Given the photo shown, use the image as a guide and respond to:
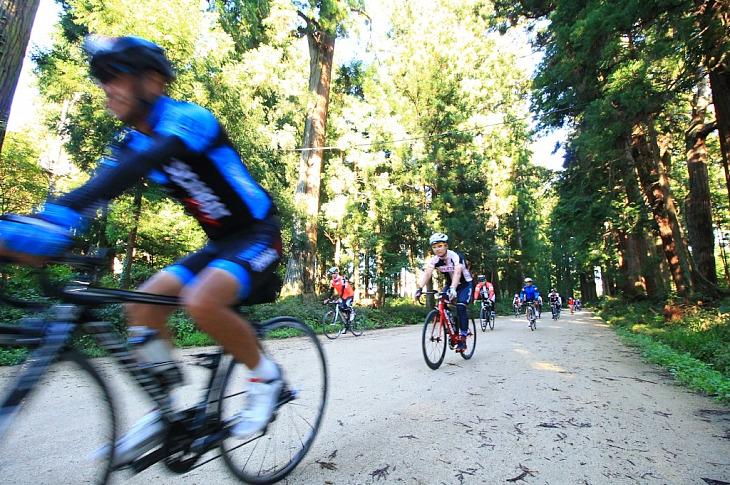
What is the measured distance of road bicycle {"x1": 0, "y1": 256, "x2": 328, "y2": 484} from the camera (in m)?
1.48

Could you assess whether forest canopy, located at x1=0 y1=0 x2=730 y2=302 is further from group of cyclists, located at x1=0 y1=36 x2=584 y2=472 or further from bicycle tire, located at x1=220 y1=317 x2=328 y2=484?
bicycle tire, located at x1=220 y1=317 x2=328 y2=484

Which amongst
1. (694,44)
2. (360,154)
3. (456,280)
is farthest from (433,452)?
(360,154)

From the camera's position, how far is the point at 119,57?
67.5 inches

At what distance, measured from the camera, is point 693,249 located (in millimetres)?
10914

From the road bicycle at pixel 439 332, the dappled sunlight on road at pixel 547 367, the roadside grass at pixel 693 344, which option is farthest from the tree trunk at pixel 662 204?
the road bicycle at pixel 439 332

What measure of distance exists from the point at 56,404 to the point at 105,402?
330 millimetres

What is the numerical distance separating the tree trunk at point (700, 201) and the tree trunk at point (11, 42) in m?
14.3

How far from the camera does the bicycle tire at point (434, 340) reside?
5.41 meters

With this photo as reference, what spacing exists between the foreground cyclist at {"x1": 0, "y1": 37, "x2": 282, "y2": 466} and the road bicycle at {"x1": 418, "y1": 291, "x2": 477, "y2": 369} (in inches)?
144

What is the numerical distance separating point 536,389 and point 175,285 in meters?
3.89

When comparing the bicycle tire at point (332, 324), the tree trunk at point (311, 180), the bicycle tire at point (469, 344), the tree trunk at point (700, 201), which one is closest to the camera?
the bicycle tire at point (469, 344)

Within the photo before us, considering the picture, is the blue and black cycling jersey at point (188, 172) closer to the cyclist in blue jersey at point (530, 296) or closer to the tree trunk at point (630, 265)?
the cyclist in blue jersey at point (530, 296)

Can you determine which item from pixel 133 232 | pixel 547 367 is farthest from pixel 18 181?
pixel 547 367

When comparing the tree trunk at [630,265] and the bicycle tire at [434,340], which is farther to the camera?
the tree trunk at [630,265]
